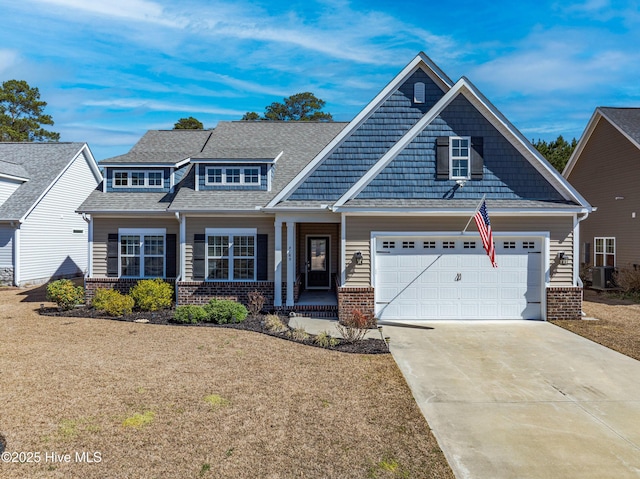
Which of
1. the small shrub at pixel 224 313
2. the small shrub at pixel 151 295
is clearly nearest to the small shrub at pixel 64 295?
the small shrub at pixel 151 295

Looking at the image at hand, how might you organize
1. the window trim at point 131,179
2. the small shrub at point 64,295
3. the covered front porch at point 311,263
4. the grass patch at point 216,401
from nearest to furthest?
the grass patch at point 216,401
the small shrub at point 64,295
the covered front porch at point 311,263
the window trim at point 131,179

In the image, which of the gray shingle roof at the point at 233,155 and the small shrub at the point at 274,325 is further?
the gray shingle roof at the point at 233,155

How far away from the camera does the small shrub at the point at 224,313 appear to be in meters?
12.1

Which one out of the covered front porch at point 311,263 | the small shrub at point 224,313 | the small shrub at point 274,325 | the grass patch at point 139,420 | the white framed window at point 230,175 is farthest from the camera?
the white framed window at point 230,175

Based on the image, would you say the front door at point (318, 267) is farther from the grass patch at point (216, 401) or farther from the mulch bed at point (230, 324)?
the grass patch at point (216, 401)

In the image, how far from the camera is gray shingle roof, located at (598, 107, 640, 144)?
61.4ft

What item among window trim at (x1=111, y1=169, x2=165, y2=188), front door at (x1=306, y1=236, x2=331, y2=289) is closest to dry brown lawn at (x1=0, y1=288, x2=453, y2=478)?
window trim at (x1=111, y1=169, x2=165, y2=188)

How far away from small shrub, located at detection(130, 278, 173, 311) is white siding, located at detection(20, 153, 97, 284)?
33.1ft

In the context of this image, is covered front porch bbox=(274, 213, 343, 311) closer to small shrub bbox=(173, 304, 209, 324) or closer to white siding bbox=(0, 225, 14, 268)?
small shrub bbox=(173, 304, 209, 324)

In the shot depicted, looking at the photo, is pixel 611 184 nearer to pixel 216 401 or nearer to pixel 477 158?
pixel 477 158

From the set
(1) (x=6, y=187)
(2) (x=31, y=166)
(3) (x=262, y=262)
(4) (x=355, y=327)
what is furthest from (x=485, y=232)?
(2) (x=31, y=166)

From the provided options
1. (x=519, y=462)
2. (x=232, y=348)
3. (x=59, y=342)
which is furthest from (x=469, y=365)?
(x=59, y=342)

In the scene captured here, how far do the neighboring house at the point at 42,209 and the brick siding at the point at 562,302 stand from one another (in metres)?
21.8

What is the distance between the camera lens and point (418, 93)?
13.8 m
